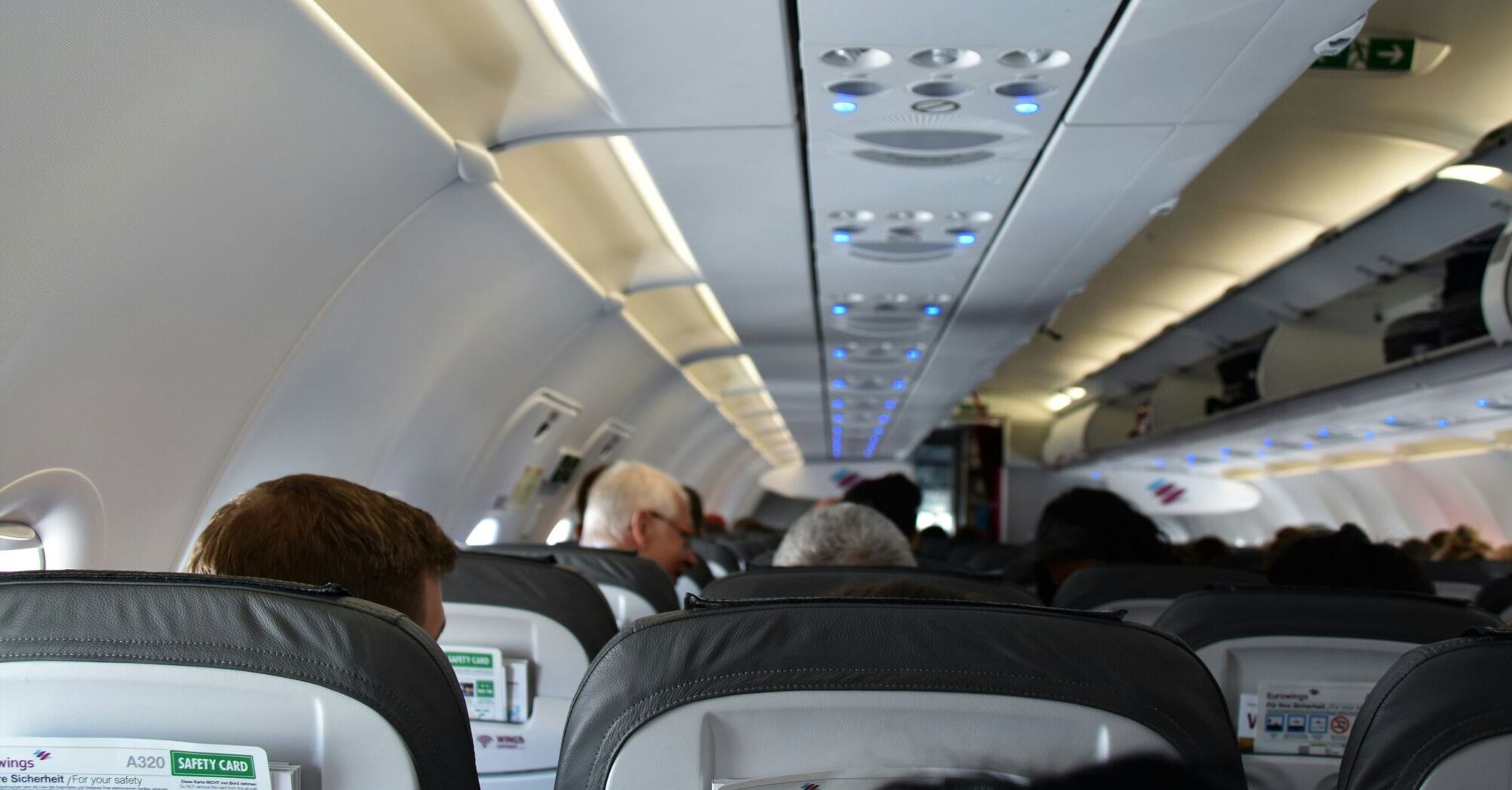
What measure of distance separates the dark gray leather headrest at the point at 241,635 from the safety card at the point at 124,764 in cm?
10

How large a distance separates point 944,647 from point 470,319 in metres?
5.22

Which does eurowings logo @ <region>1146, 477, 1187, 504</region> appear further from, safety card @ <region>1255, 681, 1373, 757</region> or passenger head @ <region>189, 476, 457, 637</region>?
passenger head @ <region>189, 476, 457, 637</region>

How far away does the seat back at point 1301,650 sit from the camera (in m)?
3.19

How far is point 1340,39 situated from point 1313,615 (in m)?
1.72

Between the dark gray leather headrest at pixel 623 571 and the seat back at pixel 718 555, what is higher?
the dark gray leather headrest at pixel 623 571

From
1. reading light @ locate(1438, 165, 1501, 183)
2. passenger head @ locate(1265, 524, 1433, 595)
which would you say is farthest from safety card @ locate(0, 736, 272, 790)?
reading light @ locate(1438, 165, 1501, 183)

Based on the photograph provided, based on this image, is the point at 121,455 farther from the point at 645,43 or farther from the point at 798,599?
the point at 798,599

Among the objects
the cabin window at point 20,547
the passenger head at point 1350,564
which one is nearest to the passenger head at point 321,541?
the cabin window at point 20,547

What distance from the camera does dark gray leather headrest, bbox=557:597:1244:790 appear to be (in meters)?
1.72

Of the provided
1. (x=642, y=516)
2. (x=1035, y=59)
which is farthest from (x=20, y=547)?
(x=1035, y=59)

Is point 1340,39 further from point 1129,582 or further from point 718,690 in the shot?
point 718,690

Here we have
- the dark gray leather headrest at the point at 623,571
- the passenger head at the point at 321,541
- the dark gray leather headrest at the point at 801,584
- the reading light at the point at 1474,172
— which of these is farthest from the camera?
the reading light at the point at 1474,172

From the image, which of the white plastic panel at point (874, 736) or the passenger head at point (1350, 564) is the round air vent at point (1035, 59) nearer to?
the passenger head at point (1350, 564)

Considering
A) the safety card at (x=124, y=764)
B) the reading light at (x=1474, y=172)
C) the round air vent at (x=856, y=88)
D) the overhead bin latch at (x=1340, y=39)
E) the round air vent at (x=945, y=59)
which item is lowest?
the safety card at (x=124, y=764)
